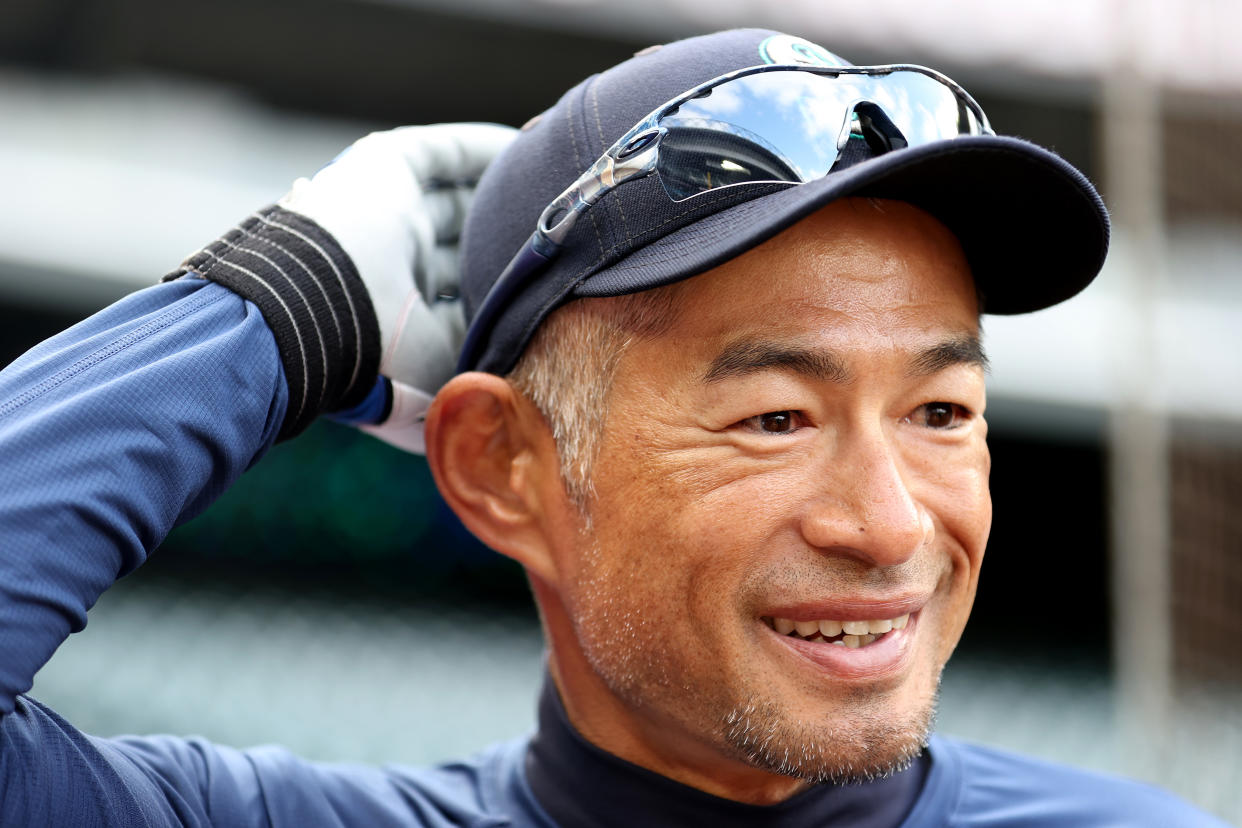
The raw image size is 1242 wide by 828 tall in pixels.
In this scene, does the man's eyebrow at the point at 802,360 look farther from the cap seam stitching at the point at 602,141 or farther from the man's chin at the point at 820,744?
the man's chin at the point at 820,744

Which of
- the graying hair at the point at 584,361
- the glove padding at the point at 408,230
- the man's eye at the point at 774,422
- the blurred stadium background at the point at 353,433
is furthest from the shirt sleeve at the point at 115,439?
the blurred stadium background at the point at 353,433

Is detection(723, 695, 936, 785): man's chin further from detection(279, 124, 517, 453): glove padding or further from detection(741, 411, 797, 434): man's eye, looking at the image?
detection(279, 124, 517, 453): glove padding

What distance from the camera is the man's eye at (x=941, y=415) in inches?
57.8

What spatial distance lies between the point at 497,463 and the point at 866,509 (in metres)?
0.50

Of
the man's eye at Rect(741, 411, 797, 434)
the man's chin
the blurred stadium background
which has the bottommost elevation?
the blurred stadium background

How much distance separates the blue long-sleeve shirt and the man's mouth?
0.71ft

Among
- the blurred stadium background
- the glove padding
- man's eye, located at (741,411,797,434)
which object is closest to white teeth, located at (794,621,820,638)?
man's eye, located at (741,411,797,434)

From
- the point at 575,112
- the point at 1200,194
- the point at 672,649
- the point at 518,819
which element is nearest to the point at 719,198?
the point at 575,112

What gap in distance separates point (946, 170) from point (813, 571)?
0.45m

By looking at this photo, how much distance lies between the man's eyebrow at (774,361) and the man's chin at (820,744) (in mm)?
348

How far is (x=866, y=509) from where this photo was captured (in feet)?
4.41

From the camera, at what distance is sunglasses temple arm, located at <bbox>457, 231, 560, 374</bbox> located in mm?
1496

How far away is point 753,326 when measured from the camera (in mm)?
1400

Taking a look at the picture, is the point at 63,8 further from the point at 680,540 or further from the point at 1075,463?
the point at 680,540
